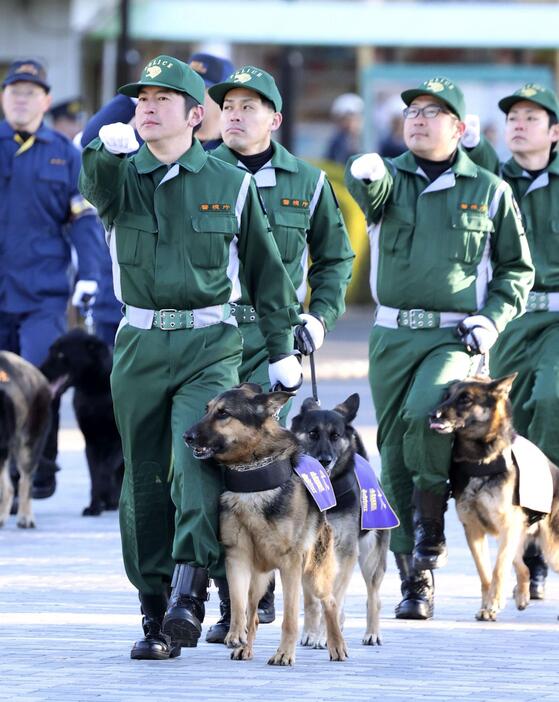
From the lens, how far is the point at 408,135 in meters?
9.09

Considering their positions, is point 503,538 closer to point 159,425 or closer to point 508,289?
point 508,289

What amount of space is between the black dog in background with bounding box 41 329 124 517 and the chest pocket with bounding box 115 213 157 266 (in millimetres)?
4880

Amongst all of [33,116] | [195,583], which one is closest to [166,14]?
[33,116]

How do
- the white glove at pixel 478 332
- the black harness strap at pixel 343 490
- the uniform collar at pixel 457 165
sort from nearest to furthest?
the black harness strap at pixel 343 490, the white glove at pixel 478 332, the uniform collar at pixel 457 165

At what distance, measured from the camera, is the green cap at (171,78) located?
746cm

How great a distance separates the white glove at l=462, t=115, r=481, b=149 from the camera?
990 cm

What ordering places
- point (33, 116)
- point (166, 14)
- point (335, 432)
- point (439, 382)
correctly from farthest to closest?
1. point (166, 14)
2. point (33, 116)
3. point (439, 382)
4. point (335, 432)

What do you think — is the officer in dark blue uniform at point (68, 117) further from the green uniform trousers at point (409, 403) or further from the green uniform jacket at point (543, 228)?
the green uniform trousers at point (409, 403)

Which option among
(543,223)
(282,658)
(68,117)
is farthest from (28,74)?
(282,658)

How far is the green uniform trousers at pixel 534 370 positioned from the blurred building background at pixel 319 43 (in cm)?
2196

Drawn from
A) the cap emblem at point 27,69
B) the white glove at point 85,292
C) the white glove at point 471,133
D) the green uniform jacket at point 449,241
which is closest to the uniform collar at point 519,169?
the white glove at point 471,133

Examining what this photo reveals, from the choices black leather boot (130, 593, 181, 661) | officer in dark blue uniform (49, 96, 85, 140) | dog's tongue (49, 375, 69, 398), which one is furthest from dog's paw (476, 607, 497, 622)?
officer in dark blue uniform (49, 96, 85, 140)

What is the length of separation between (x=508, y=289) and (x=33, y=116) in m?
4.51

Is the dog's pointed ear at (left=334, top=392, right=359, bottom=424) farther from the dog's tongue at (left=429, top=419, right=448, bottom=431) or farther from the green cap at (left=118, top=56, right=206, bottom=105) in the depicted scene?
the green cap at (left=118, top=56, right=206, bottom=105)
